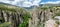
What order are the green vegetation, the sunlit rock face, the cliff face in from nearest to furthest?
the sunlit rock face
the cliff face
the green vegetation

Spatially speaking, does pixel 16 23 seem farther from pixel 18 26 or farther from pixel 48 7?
pixel 48 7

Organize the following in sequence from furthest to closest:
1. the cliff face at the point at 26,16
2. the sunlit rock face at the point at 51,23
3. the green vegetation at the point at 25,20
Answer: the green vegetation at the point at 25,20, the cliff face at the point at 26,16, the sunlit rock face at the point at 51,23

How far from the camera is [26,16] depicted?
798 centimetres

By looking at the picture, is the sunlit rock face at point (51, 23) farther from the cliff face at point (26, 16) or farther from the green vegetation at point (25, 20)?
the green vegetation at point (25, 20)

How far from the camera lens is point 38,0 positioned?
810cm

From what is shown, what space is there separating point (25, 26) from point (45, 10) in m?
1.31

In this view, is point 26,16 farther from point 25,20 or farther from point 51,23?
point 51,23

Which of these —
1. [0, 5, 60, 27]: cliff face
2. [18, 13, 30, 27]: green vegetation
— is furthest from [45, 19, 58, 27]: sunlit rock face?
[18, 13, 30, 27]: green vegetation

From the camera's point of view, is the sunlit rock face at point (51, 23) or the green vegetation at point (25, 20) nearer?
the sunlit rock face at point (51, 23)

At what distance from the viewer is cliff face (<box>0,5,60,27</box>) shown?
785 cm

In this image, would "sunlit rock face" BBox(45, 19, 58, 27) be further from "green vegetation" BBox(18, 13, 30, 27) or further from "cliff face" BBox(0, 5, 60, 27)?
"green vegetation" BBox(18, 13, 30, 27)

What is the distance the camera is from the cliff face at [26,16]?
25.8 feet

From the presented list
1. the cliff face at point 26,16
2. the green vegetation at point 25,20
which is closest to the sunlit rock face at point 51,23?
the cliff face at point 26,16

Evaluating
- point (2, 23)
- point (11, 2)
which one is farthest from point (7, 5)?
point (2, 23)
